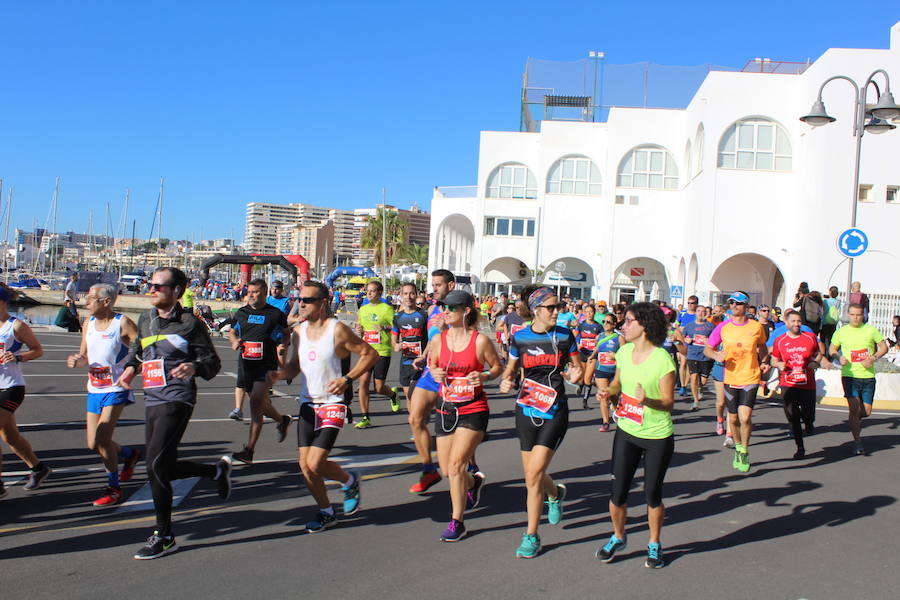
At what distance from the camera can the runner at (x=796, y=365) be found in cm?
893

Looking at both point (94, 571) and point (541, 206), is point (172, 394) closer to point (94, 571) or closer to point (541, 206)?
point (94, 571)

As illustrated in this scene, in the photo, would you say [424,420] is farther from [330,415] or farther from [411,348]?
[411,348]

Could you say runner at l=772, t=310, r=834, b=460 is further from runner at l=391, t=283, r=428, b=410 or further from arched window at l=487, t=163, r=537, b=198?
arched window at l=487, t=163, r=537, b=198

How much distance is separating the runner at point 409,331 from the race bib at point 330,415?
4.28 metres

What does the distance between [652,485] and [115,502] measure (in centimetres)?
429

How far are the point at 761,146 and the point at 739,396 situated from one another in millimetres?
29434

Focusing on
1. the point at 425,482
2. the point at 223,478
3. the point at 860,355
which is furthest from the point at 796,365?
the point at 223,478

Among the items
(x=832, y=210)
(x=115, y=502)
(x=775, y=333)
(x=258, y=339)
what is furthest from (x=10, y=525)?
(x=832, y=210)

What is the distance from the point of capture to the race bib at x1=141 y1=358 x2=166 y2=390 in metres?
5.14

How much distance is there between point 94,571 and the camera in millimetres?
4715

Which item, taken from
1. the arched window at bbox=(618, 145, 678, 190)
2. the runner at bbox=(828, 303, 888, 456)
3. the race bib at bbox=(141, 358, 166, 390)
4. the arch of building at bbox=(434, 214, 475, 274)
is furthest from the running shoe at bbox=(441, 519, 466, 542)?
the arch of building at bbox=(434, 214, 475, 274)

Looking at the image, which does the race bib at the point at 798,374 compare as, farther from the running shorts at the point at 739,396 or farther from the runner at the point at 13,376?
the runner at the point at 13,376

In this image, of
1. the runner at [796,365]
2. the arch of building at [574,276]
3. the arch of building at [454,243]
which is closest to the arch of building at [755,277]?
the arch of building at [574,276]

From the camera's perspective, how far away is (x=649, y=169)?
4159cm
